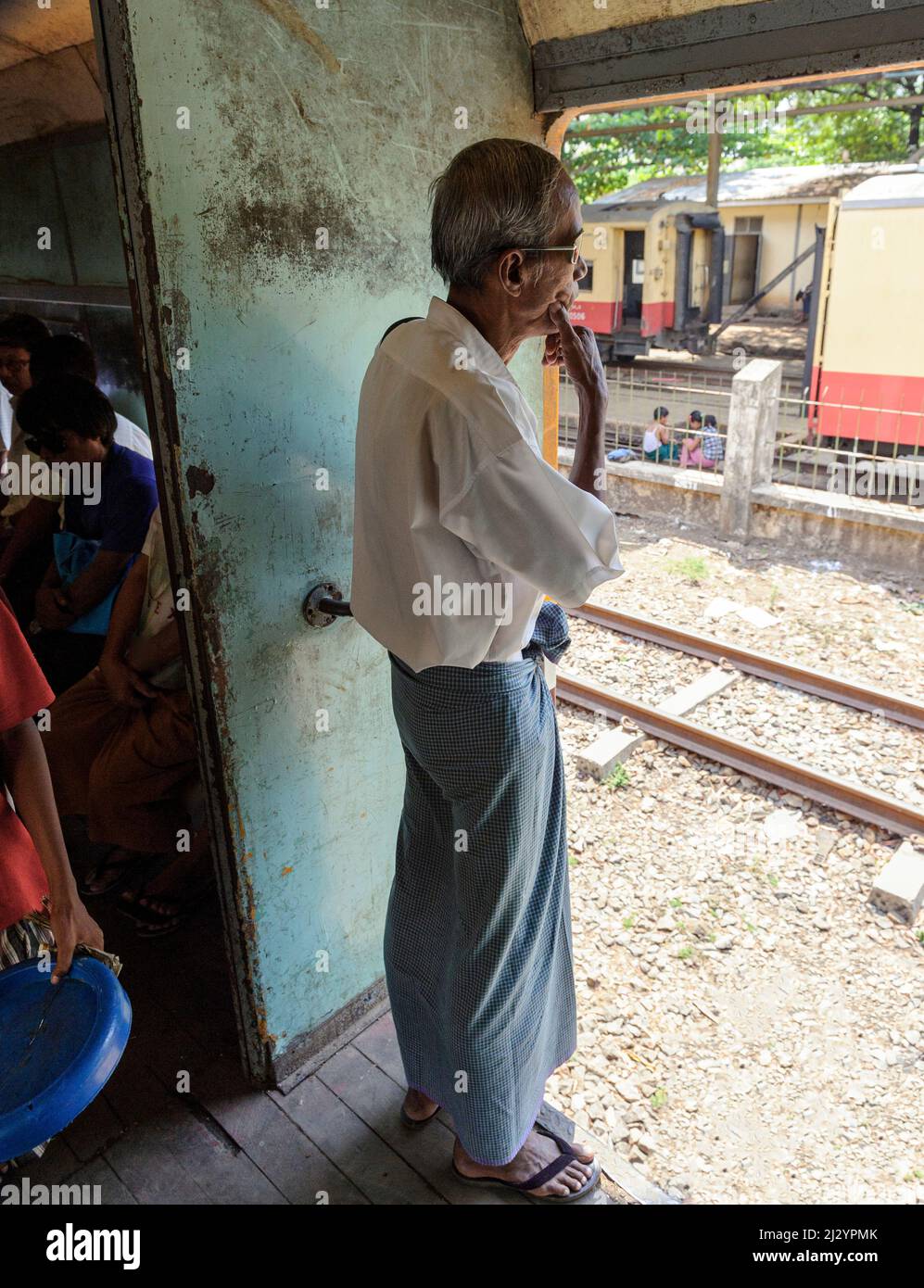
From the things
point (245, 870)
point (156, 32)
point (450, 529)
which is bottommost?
point (245, 870)

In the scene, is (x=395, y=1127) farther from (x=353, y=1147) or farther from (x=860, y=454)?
(x=860, y=454)

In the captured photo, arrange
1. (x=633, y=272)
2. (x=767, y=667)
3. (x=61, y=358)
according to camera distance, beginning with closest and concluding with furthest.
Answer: (x=61, y=358) < (x=767, y=667) < (x=633, y=272)

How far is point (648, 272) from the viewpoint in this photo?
16.7 meters

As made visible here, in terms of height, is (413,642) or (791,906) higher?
(413,642)

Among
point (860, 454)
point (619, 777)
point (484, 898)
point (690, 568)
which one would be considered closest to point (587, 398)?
point (484, 898)

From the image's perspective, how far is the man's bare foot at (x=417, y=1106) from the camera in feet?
7.92

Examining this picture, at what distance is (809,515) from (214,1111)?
7753 mm

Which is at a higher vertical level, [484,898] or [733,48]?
[733,48]

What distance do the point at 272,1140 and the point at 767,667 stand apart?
4408 mm

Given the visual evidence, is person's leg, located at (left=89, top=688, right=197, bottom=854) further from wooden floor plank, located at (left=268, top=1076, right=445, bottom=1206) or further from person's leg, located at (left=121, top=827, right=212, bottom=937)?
wooden floor plank, located at (left=268, top=1076, right=445, bottom=1206)

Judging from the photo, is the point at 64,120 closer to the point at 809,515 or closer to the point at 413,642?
the point at 413,642

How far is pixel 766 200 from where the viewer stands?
17.3 meters

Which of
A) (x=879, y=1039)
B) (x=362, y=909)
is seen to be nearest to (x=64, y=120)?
(x=362, y=909)

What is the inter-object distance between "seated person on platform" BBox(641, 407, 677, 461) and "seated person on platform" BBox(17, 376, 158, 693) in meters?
8.15
